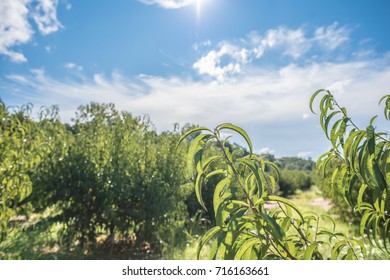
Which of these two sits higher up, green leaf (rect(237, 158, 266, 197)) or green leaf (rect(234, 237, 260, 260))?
green leaf (rect(237, 158, 266, 197))

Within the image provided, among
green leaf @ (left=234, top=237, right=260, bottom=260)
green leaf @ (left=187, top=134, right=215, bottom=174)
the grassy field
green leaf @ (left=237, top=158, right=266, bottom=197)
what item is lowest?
the grassy field

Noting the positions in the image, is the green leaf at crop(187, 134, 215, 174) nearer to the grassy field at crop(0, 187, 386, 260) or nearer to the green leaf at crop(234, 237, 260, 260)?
the green leaf at crop(234, 237, 260, 260)

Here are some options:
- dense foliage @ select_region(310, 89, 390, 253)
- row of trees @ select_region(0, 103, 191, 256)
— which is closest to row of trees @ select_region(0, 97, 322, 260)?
row of trees @ select_region(0, 103, 191, 256)

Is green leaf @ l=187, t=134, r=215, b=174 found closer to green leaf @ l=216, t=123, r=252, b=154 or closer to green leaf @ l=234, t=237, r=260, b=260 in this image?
green leaf @ l=216, t=123, r=252, b=154

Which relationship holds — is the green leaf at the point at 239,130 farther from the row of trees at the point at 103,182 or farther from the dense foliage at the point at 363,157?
the row of trees at the point at 103,182

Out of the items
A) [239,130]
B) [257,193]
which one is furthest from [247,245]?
[239,130]

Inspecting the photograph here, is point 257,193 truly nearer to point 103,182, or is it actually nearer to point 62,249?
point 103,182

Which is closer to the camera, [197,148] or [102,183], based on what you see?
[197,148]

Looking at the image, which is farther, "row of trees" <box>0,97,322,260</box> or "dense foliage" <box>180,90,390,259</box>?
"row of trees" <box>0,97,322,260</box>

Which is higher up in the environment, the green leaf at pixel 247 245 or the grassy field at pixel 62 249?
the green leaf at pixel 247 245

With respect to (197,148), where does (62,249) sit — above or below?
below

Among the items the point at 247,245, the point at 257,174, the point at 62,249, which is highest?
the point at 257,174

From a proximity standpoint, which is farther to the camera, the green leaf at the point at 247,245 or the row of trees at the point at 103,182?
the row of trees at the point at 103,182

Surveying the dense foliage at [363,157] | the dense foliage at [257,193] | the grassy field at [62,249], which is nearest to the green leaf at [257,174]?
the dense foliage at [257,193]
